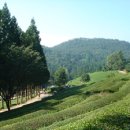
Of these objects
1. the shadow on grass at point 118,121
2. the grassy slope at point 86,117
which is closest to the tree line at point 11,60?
the grassy slope at point 86,117

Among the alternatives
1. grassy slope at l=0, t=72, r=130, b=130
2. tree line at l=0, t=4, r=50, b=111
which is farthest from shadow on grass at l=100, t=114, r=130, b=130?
tree line at l=0, t=4, r=50, b=111

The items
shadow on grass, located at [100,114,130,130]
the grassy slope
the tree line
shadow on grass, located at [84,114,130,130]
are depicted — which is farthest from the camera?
the tree line

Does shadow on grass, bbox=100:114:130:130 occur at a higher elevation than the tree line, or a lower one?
lower

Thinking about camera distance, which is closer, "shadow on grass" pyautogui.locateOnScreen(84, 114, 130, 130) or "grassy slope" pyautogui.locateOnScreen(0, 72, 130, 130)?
"shadow on grass" pyautogui.locateOnScreen(84, 114, 130, 130)

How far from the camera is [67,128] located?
2358cm

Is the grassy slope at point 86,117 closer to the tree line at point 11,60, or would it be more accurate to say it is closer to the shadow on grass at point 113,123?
the shadow on grass at point 113,123

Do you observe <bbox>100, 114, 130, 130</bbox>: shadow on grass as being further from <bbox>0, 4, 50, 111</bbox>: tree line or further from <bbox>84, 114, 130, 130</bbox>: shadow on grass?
<bbox>0, 4, 50, 111</bbox>: tree line

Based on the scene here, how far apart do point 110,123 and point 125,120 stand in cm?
152

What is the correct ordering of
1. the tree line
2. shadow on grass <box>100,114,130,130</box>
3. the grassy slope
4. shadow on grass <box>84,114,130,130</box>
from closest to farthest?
shadow on grass <box>84,114,130,130</box>, shadow on grass <box>100,114,130,130</box>, the grassy slope, the tree line

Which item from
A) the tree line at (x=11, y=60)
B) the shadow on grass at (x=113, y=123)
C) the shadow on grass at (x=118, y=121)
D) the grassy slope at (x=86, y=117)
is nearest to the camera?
the shadow on grass at (x=113, y=123)

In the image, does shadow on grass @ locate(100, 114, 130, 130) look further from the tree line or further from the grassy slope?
the tree line

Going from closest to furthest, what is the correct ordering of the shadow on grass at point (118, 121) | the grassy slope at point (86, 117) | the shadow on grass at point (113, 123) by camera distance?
the shadow on grass at point (113, 123), the shadow on grass at point (118, 121), the grassy slope at point (86, 117)

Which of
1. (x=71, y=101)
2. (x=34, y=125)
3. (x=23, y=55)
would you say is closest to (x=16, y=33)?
(x=23, y=55)

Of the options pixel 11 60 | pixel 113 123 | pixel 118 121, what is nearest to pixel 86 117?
pixel 118 121
